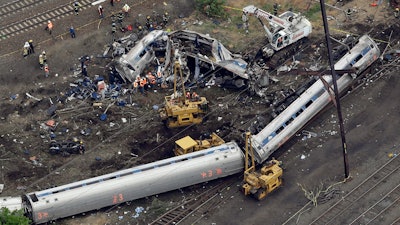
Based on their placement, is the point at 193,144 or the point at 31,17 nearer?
the point at 193,144

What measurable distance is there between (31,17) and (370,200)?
29493 millimetres

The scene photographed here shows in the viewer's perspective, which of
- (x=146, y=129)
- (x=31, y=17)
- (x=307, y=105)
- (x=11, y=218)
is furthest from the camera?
(x=31, y=17)

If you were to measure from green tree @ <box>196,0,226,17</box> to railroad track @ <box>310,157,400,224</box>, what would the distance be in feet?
63.6

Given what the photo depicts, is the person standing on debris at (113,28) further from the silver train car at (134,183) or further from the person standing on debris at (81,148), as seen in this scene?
the silver train car at (134,183)

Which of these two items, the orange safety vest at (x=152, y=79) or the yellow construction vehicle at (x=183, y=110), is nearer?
the yellow construction vehicle at (x=183, y=110)

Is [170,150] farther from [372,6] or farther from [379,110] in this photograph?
[372,6]

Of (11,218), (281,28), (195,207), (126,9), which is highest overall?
(11,218)

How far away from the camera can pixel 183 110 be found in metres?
56.9

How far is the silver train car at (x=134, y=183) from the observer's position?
166 ft

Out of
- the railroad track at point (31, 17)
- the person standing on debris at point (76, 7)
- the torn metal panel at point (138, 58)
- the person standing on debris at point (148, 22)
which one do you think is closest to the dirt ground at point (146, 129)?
the railroad track at point (31, 17)

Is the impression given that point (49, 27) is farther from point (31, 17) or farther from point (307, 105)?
point (307, 105)

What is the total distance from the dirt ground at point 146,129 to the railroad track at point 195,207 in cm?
40

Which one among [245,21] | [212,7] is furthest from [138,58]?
[245,21]

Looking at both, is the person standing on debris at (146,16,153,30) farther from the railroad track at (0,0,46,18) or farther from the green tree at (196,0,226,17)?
the railroad track at (0,0,46,18)
